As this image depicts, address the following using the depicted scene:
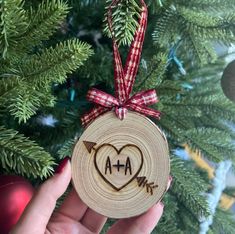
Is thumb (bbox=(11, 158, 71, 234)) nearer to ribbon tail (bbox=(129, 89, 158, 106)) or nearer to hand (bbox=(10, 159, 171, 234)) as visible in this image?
hand (bbox=(10, 159, 171, 234))

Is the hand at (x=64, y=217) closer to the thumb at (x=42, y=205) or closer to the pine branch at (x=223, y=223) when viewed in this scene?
the thumb at (x=42, y=205)

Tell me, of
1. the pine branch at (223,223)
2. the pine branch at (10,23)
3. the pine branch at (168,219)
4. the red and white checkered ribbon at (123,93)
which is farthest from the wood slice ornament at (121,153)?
the pine branch at (223,223)

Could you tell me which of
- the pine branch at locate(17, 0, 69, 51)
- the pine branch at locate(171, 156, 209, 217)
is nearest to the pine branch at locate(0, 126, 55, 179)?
the pine branch at locate(17, 0, 69, 51)

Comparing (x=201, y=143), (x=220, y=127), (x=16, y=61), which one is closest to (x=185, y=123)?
(x=201, y=143)

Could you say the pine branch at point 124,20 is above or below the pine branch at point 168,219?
above

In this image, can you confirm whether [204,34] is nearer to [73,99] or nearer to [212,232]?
[73,99]
